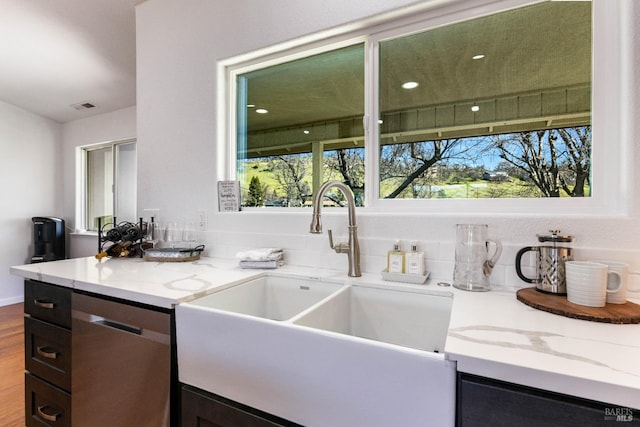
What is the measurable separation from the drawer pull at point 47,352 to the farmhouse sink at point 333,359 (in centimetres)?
74

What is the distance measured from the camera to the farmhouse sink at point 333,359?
61 cm

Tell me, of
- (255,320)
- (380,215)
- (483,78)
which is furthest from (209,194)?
(483,78)

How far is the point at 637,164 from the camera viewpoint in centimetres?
94

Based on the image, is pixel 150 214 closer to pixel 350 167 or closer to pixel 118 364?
pixel 118 364

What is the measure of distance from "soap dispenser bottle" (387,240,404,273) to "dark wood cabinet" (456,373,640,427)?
61cm

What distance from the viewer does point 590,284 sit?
2.70 ft

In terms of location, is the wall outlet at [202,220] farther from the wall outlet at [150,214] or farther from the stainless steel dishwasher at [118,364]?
the stainless steel dishwasher at [118,364]

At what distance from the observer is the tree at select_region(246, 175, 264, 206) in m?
1.76

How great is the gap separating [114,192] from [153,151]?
→ 2387 mm

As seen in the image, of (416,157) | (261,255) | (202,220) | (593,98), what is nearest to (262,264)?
(261,255)

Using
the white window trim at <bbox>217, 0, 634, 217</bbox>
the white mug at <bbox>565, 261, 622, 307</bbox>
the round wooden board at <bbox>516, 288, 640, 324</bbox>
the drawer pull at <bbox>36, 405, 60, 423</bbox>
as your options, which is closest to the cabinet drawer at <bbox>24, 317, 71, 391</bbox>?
the drawer pull at <bbox>36, 405, 60, 423</bbox>

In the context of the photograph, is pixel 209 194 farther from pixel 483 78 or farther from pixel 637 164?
pixel 637 164

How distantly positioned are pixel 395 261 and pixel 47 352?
151cm

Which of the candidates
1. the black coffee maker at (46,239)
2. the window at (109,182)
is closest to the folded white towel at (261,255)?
the window at (109,182)
